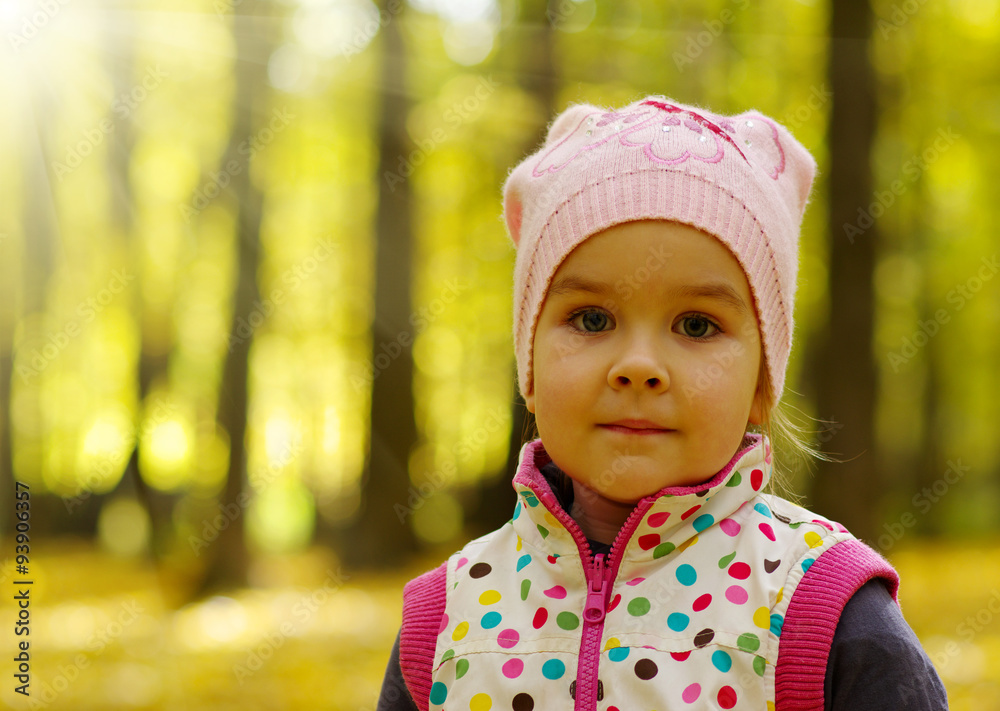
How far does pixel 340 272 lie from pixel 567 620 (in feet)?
43.3

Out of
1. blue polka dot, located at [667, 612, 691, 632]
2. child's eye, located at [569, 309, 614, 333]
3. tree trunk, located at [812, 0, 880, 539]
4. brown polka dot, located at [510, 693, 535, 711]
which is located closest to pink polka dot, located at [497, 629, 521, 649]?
brown polka dot, located at [510, 693, 535, 711]

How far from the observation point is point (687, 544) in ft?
6.14

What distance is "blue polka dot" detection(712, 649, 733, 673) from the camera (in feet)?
5.51

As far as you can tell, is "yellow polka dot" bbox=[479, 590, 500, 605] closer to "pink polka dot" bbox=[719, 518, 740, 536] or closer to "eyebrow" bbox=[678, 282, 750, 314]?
"pink polka dot" bbox=[719, 518, 740, 536]

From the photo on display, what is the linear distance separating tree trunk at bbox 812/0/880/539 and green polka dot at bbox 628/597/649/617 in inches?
269

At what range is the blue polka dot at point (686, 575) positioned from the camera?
1.81 m

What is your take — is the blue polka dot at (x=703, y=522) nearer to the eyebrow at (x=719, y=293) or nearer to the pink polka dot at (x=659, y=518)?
the pink polka dot at (x=659, y=518)

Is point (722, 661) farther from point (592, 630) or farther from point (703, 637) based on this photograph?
point (592, 630)

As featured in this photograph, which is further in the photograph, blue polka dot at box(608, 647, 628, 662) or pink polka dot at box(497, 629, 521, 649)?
pink polka dot at box(497, 629, 521, 649)

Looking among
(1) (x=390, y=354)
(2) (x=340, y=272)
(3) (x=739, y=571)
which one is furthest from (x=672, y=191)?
(2) (x=340, y=272)

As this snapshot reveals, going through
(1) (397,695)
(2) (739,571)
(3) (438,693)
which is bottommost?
(1) (397,695)

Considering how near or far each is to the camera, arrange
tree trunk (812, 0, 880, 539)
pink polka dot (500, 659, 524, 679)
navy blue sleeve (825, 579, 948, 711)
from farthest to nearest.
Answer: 1. tree trunk (812, 0, 880, 539)
2. pink polka dot (500, 659, 524, 679)
3. navy blue sleeve (825, 579, 948, 711)

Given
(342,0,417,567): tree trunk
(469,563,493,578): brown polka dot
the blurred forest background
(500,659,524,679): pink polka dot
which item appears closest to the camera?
(500,659,524,679): pink polka dot

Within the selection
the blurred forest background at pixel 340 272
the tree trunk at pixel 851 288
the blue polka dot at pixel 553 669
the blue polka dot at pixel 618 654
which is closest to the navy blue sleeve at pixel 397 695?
the blue polka dot at pixel 553 669
